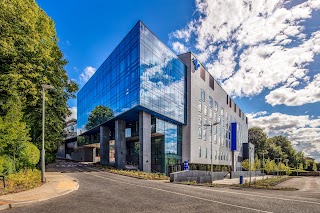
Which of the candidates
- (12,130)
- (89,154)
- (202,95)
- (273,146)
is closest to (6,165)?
(12,130)

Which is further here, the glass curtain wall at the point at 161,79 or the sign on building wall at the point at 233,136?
the sign on building wall at the point at 233,136

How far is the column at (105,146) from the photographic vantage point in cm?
4953

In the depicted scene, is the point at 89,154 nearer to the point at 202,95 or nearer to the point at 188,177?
the point at 202,95

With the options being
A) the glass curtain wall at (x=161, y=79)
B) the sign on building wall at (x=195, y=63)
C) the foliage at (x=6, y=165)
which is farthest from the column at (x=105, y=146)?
the foliage at (x=6, y=165)

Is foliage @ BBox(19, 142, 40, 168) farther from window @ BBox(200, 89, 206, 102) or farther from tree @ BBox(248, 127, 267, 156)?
tree @ BBox(248, 127, 267, 156)

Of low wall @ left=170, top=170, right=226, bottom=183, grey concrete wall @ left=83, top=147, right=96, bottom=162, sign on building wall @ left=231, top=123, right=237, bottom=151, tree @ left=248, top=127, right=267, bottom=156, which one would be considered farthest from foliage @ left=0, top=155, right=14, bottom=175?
tree @ left=248, top=127, right=267, bottom=156

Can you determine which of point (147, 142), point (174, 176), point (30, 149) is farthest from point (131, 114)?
point (30, 149)

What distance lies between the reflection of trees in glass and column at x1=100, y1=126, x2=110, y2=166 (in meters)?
2.38

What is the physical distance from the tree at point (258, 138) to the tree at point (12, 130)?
10808 centimetres

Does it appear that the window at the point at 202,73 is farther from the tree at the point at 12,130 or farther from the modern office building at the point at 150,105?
the tree at the point at 12,130

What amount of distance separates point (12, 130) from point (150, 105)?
22965 millimetres

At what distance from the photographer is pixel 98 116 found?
54.2 metres

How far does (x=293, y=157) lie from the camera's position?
12025cm

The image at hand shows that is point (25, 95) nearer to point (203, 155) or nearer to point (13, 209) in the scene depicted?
point (13, 209)
